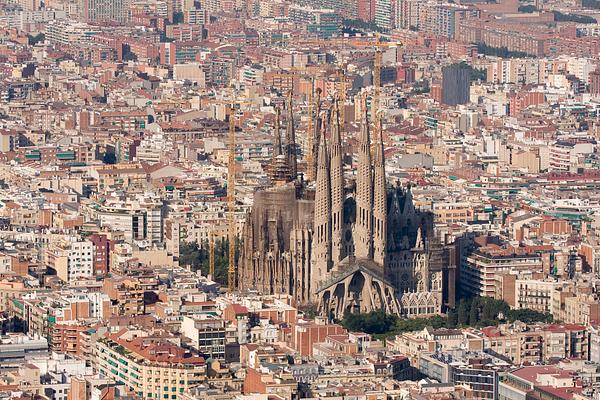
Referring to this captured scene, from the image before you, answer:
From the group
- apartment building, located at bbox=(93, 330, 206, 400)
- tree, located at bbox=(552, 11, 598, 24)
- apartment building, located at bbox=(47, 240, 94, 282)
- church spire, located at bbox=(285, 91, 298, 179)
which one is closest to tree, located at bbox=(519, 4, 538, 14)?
tree, located at bbox=(552, 11, 598, 24)

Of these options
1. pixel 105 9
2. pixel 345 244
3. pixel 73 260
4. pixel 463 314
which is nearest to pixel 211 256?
pixel 73 260

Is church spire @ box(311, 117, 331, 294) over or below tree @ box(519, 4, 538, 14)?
over

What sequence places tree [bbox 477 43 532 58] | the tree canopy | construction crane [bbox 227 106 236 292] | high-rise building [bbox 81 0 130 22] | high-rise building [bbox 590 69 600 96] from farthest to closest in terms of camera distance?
high-rise building [bbox 81 0 130 22] < tree [bbox 477 43 532 58] < high-rise building [bbox 590 69 600 96] < construction crane [bbox 227 106 236 292] < the tree canopy

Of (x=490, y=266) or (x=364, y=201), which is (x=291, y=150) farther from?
(x=490, y=266)

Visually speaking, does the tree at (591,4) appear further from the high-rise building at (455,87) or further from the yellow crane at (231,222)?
the yellow crane at (231,222)

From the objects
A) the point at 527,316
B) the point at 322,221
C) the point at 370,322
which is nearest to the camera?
the point at 370,322

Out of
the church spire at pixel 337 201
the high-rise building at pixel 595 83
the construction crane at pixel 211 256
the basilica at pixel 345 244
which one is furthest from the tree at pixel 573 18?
the church spire at pixel 337 201

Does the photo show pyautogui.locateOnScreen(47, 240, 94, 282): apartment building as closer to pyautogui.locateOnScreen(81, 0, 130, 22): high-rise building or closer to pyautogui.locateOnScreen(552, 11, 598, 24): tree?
pyautogui.locateOnScreen(552, 11, 598, 24): tree

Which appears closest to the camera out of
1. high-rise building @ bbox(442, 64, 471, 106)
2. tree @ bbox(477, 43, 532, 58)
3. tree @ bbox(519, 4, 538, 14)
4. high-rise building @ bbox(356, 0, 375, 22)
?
high-rise building @ bbox(442, 64, 471, 106)
